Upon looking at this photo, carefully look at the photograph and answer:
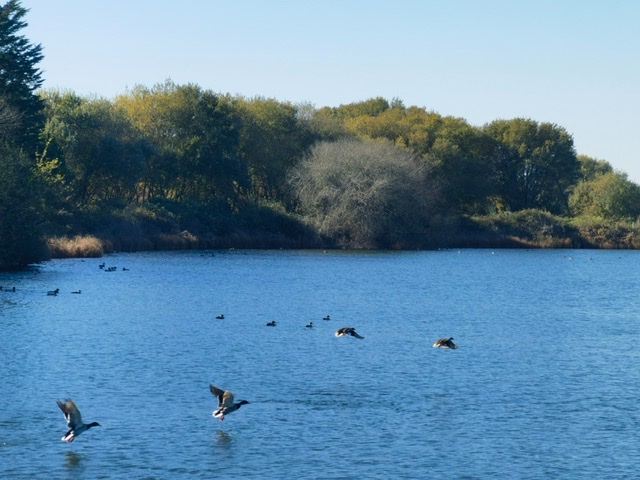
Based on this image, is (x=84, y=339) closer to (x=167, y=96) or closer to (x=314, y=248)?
(x=314, y=248)

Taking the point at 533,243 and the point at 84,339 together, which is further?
the point at 533,243

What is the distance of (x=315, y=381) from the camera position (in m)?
30.7

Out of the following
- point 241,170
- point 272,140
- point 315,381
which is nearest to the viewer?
point 315,381

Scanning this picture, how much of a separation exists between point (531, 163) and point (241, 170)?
43037mm

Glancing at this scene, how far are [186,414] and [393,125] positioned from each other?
106284 millimetres

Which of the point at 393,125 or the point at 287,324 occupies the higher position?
the point at 393,125

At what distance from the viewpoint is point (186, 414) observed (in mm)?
25828

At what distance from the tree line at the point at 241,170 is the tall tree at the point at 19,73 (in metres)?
0.10

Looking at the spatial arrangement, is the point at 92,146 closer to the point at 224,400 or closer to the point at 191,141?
the point at 191,141

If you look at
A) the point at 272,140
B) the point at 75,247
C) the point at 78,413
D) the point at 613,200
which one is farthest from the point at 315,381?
the point at 613,200

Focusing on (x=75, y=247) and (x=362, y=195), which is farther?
(x=362, y=195)

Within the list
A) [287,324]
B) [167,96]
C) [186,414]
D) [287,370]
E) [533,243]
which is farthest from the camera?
[533,243]

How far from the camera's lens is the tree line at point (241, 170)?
8919cm

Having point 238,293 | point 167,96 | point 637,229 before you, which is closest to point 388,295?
point 238,293
